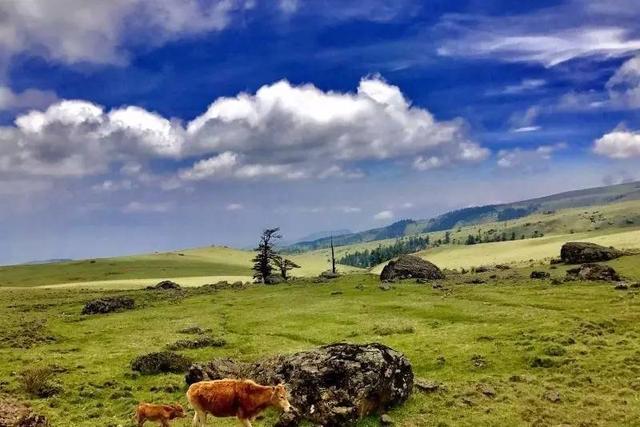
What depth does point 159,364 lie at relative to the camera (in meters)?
35.7

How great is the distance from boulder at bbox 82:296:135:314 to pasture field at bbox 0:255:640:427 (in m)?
2.25

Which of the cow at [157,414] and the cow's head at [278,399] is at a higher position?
the cow's head at [278,399]

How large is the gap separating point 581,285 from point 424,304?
24048 mm

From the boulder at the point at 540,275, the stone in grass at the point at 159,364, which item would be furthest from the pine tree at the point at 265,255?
the stone in grass at the point at 159,364

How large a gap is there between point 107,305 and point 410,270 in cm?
5412

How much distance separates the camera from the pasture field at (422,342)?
85.6 ft

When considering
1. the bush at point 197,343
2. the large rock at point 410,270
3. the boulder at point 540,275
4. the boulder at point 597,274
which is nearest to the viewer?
the bush at point 197,343

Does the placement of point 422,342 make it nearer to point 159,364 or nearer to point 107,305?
point 159,364

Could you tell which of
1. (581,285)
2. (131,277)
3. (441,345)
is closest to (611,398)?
(441,345)

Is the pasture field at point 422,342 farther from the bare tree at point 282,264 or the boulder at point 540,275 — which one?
the bare tree at point 282,264

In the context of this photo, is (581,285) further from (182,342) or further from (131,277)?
(131,277)

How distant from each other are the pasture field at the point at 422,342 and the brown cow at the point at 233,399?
445cm

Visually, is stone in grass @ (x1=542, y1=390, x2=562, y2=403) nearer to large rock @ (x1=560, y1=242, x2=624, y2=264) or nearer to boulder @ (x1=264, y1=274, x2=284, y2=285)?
large rock @ (x1=560, y1=242, x2=624, y2=264)

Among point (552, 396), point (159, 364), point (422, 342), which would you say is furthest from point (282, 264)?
point (552, 396)
